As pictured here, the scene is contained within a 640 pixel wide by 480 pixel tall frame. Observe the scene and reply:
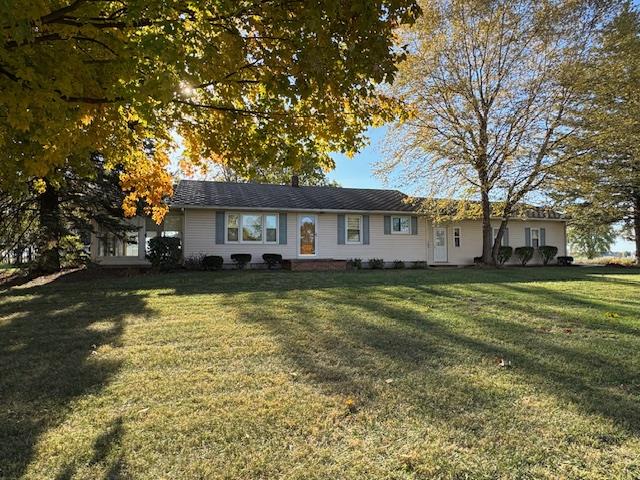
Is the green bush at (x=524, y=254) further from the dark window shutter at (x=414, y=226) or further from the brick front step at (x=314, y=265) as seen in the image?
the brick front step at (x=314, y=265)

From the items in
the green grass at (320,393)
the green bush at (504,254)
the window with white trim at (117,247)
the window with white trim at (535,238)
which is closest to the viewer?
the green grass at (320,393)

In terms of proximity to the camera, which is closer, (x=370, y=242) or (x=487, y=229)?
(x=487, y=229)

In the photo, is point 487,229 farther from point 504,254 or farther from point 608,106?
point 608,106

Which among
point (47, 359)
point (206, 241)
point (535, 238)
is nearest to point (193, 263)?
point (206, 241)

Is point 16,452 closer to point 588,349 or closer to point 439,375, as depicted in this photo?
point 439,375

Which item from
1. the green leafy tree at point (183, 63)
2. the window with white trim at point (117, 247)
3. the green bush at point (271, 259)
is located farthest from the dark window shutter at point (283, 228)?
the green leafy tree at point (183, 63)

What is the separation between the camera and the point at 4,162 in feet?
20.0

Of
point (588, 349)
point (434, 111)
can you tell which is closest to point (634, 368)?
point (588, 349)

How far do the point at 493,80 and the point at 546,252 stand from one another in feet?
36.1

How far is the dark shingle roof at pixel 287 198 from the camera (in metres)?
17.7

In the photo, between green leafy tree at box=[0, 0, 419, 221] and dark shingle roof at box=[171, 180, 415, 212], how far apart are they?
11.6m

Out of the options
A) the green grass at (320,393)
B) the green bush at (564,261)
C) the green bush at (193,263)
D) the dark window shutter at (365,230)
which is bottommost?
the green grass at (320,393)

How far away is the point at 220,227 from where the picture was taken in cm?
1731

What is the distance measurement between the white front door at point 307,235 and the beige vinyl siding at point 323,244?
0.55ft
